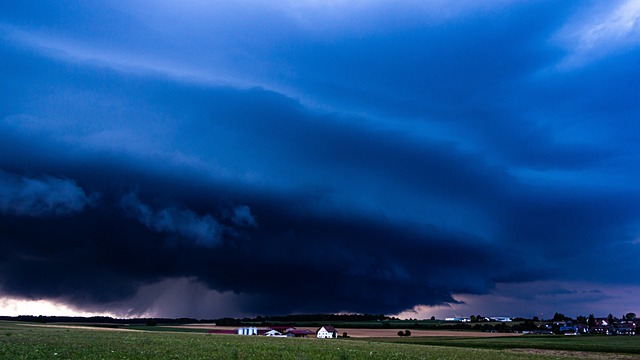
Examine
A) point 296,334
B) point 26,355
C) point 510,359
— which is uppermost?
point 26,355

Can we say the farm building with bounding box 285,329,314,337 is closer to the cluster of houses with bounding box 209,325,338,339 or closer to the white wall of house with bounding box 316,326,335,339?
the cluster of houses with bounding box 209,325,338,339

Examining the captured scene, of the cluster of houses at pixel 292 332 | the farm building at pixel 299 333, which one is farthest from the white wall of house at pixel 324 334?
the farm building at pixel 299 333

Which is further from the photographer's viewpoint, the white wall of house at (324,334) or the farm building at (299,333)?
the farm building at (299,333)

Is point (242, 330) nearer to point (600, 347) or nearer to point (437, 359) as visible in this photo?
point (600, 347)

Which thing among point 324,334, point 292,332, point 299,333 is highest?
point 292,332

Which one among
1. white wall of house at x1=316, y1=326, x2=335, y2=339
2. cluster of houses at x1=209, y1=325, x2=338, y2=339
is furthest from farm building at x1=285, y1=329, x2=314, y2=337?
white wall of house at x1=316, y1=326, x2=335, y2=339

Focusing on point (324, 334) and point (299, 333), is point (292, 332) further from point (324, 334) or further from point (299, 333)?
point (324, 334)

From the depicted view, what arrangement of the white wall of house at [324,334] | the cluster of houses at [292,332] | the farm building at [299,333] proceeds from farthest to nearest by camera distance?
the farm building at [299,333], the cluster of houses at [292,332], the white wall of house at [324,334]

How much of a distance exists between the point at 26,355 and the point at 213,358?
42.1 ft

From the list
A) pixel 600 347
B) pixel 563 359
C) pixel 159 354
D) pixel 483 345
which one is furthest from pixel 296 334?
pixel 159 354

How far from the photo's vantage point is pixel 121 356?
1459 inches

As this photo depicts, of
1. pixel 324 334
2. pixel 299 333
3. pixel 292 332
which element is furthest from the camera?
pixel 299 333

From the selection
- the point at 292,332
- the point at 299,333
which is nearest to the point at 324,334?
the point at 299,333

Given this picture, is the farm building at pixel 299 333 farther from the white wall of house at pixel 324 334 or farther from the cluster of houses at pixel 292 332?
the white wall of house at pixel 324 334
